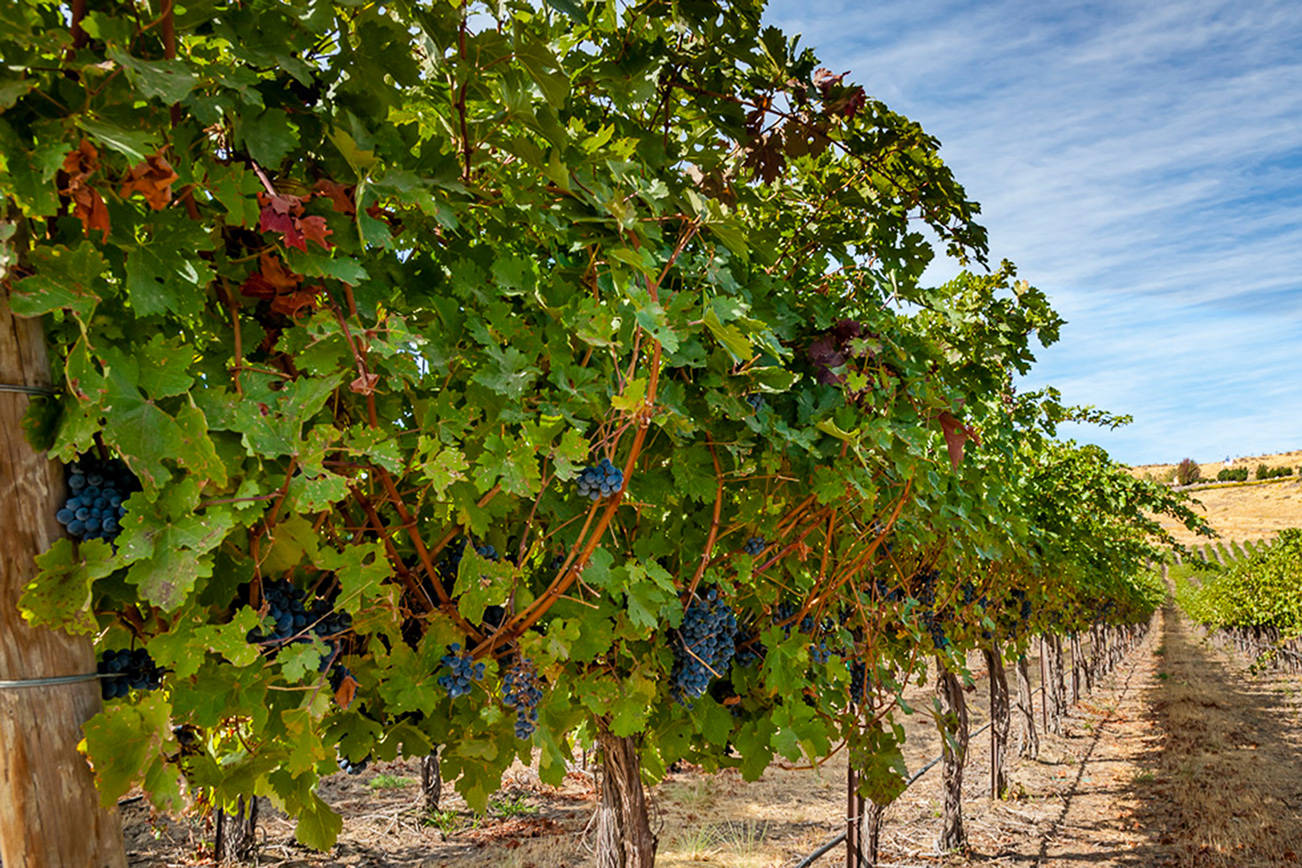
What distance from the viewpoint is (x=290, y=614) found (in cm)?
156

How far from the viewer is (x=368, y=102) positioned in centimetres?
146

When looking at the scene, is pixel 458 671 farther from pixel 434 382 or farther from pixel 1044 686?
pixel 1044 686

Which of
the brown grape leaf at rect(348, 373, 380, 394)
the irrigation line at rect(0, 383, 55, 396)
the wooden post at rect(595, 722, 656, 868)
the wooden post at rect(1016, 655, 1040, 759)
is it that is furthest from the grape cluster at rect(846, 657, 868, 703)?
the wooden post at rect(1016, 655, 1040, 759)

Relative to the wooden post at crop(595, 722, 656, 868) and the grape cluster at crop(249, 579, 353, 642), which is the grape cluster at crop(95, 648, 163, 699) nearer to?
the grape cluster at crop(249, 579, 353, 642)

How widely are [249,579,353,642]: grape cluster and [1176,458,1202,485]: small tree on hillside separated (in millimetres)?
140297

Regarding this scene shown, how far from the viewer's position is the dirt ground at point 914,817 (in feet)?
32.3

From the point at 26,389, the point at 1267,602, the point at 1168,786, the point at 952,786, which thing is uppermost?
the point at 26,389

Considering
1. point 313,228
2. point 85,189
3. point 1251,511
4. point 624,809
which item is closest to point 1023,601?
point 624,809

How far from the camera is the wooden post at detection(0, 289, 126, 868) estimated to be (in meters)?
1.19

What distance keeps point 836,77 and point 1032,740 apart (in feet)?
51.5

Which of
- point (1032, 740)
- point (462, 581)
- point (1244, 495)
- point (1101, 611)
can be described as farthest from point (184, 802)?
point (1244, 495)

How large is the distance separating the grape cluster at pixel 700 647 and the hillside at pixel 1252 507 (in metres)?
81.7

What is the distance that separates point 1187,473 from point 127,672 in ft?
467

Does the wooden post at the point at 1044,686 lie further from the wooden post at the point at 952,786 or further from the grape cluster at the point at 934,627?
the grape cluster at the point at 934,627
